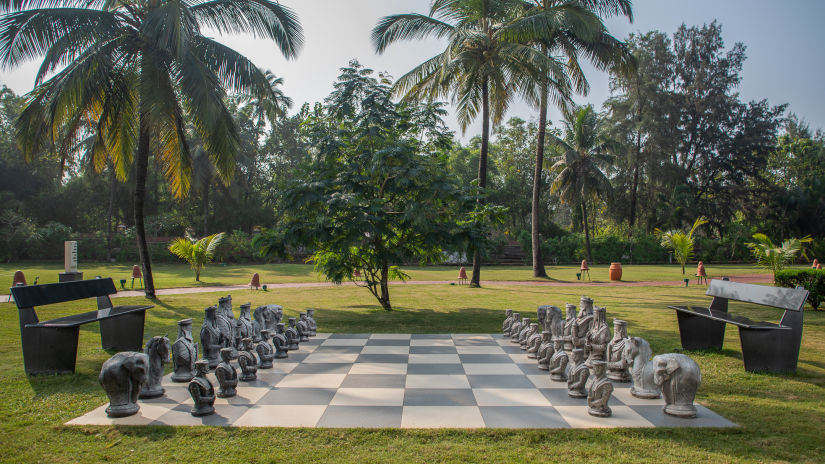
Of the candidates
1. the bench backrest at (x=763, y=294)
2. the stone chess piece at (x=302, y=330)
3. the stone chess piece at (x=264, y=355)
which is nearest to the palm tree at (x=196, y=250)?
the stone chess piece at (x=302, y=330)

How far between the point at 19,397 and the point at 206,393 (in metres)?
2.32

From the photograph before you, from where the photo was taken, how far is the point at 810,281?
12.2 meters

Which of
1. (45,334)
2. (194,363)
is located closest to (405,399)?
(194,363)

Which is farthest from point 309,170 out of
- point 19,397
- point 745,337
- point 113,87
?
point 745,337

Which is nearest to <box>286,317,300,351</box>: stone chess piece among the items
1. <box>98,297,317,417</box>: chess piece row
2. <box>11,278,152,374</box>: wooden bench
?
<box>98,297,317,417</box>: chess piece row

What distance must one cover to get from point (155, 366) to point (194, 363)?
39 centimetres

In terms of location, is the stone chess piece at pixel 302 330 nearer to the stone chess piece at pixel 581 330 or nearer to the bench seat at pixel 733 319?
the stone chess piece at pixel 581 330

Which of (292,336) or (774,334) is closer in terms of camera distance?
(774,334)

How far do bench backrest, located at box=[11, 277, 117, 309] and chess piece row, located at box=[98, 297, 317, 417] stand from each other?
1926 millimetres

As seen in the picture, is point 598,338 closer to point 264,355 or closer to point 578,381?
point 578,381

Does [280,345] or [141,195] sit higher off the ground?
[141,195]

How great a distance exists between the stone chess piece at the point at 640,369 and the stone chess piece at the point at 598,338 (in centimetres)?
70

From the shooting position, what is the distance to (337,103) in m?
11.5

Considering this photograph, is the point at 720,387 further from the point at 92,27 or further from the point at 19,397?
the point at 92,27
